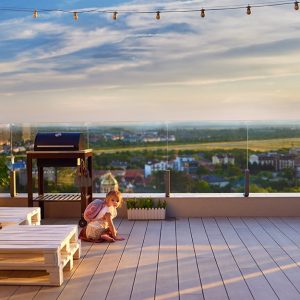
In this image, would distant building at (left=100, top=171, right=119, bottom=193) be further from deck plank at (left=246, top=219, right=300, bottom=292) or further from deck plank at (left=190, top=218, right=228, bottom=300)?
deck plank at (left=246, top=219, right=300, bottom=292)

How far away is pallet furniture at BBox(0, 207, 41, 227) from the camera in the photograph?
16.2 ft

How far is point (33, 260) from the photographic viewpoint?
4320mm

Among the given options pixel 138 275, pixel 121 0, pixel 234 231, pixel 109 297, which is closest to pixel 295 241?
pixel 234 231

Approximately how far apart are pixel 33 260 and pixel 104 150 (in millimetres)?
2887

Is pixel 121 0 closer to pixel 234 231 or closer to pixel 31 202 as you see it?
pixel 31 202

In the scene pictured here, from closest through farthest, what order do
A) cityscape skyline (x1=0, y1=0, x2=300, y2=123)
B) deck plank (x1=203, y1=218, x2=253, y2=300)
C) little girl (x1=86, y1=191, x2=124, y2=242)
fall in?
deck plank (x1=203, y1=218, x2=253, y2=300)
little girl (x1=86, y1=191, x2=124, y2=242)
cityscape skyline (x1=0, y1=0, x2=300, y2=123)

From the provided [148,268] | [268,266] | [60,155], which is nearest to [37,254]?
[148,268]

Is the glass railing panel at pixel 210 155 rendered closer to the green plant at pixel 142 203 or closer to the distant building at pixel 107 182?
Result: the green plant at pixel 142 203

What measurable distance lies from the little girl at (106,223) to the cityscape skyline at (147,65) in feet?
8.80

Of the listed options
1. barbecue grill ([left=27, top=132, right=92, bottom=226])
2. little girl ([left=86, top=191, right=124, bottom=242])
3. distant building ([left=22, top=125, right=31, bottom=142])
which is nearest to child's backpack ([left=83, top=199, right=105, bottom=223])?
little girl ([left=86, top=191, right=124, bottom=242])

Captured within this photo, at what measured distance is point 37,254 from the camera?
450 cm

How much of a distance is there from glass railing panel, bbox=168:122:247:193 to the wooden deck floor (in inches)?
33.8

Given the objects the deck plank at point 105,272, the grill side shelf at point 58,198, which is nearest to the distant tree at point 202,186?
the grill side shelf at point 58,198

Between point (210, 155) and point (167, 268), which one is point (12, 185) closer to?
point (210, 155)
